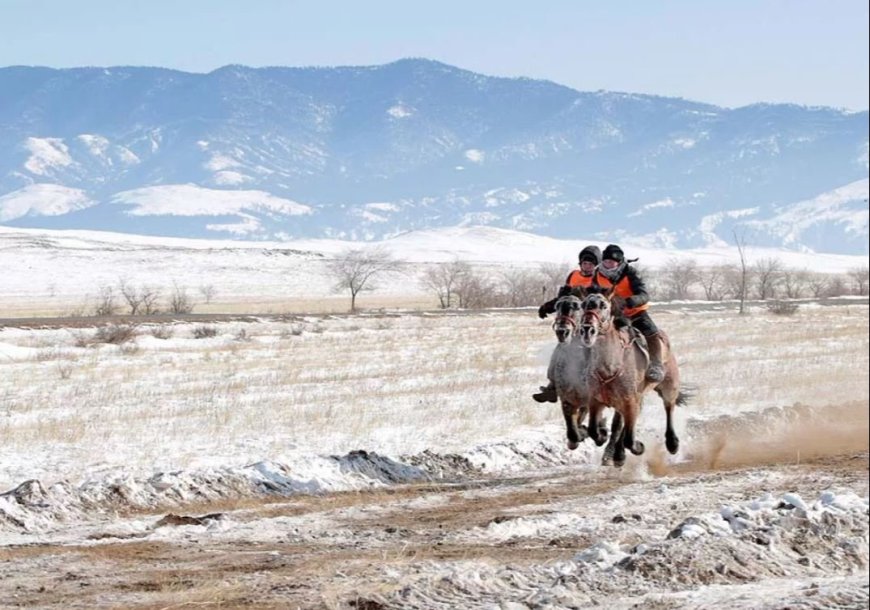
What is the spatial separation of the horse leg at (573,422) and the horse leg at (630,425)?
1.73 feet

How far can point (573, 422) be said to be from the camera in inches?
642

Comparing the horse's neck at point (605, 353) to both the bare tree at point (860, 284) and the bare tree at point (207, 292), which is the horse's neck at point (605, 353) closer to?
the bare tree at point (207, 292)

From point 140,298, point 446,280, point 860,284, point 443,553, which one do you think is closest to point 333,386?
point 443,553

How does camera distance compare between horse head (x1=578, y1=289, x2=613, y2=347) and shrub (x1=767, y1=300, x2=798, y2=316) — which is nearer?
horse head (x1=578, y1=289, x2=613, y2=347)

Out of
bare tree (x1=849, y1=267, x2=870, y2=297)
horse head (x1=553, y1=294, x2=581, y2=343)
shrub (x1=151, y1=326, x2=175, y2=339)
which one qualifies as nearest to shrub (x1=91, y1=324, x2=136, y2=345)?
shrub (x1=151, y1=326, x2=175, y2=339)

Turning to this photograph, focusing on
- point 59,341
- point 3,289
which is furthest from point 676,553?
point 59,341

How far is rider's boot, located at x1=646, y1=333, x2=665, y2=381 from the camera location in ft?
56.4

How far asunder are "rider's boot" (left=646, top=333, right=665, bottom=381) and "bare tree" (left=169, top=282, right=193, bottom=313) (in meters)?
43.5

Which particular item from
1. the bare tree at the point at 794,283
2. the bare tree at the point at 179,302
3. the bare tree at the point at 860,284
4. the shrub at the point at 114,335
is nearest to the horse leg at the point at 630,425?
the shrub at the point at 114,335

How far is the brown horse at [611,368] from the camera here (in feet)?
50.0

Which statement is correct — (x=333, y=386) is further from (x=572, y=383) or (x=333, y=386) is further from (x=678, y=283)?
(x=678, y=283)

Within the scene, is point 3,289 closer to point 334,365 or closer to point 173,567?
point 334,365

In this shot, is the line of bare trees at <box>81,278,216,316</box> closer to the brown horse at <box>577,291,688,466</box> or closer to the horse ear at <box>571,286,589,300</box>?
the brown horse at <box>577,291,688,466</box>

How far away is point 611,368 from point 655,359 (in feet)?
5.45
